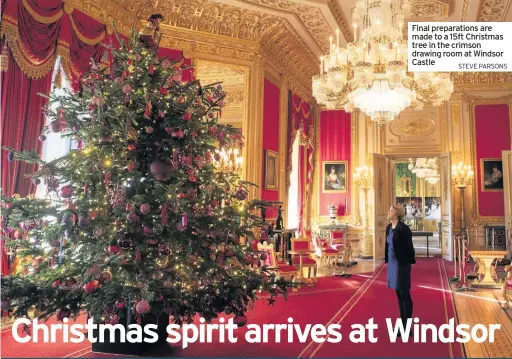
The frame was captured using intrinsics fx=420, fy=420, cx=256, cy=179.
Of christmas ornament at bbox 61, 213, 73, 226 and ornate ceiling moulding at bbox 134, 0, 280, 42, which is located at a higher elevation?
A: ornate ceiling moulding at bbox 134, 0, 280, 42

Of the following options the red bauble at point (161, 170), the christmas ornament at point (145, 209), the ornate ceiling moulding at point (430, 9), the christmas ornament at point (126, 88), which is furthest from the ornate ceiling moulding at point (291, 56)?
the christmas ornament at point (145, 209)

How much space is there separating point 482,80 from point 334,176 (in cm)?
453

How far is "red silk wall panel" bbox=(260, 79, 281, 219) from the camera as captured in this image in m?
8.52

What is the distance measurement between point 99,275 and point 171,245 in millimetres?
536

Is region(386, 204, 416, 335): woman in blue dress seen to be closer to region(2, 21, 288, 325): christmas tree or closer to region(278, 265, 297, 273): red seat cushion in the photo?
region(2, 21, 288, 325): christmas tree

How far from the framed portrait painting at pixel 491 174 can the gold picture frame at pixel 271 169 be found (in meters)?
5.72

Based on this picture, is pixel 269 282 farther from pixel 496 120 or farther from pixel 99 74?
pixel 496 120

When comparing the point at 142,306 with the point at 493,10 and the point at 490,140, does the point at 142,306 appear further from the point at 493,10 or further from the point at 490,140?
the point at 490,140

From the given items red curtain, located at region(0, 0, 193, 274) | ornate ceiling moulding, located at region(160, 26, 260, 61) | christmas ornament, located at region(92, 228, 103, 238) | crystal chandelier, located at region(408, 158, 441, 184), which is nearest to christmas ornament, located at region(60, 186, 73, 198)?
christmas ornament, located at region(92, 228, 103, 238)

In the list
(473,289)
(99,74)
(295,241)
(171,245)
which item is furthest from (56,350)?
(473,289)

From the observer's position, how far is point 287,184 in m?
9.41

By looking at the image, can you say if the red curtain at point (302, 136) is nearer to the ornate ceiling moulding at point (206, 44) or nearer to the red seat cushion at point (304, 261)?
the ornate ceiling moulding at point (206, 44)

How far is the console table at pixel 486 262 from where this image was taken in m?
6.69

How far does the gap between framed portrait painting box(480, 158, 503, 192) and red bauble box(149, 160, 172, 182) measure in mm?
10036
